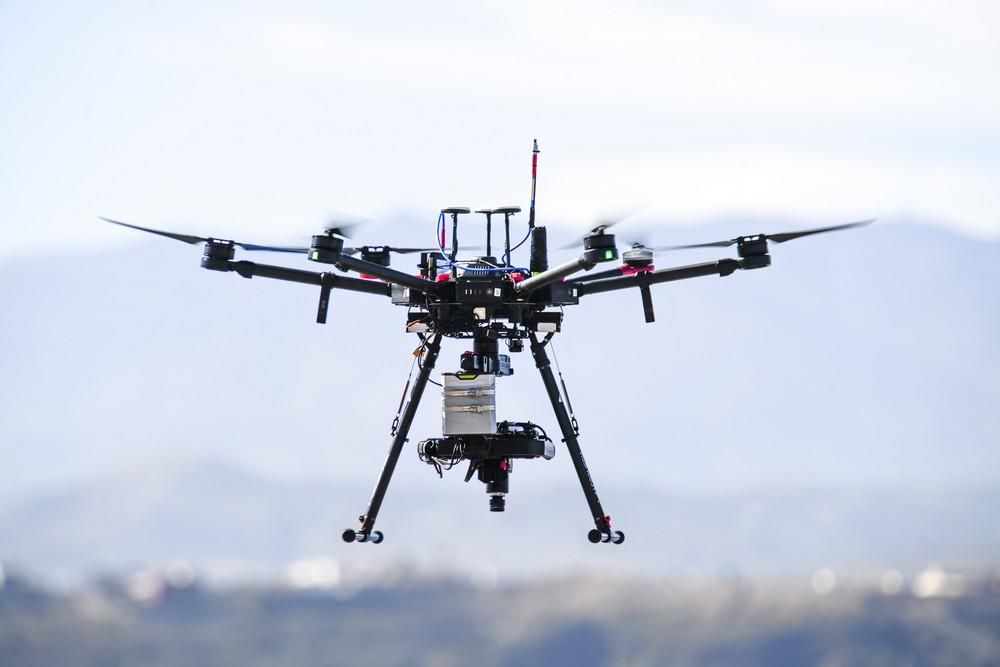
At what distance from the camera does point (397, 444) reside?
36.8 metres

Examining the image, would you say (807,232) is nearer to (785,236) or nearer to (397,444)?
(785,236)

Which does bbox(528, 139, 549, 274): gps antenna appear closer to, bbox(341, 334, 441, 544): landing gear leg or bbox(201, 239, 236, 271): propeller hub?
bbox(341, 334, 441, 544): landing gear leg

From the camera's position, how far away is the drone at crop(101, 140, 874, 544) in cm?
3606

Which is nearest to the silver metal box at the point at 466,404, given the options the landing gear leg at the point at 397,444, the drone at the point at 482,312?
the drone at the point at 482,312

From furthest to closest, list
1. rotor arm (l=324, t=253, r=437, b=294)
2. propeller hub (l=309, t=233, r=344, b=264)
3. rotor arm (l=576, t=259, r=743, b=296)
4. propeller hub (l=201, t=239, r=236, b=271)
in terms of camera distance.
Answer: propeller hub (l=201, t=239, r=236, b=271), rotor arm (l=576, t=259, r=743, b=296), rotor arm (l=324, t=253, r=437, b=294), propeller hub (l=309, t=233, r=344, b=264)

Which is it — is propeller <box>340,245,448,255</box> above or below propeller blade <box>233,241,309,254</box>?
above

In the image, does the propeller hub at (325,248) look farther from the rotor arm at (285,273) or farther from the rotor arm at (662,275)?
the rotor arm at (662,275)

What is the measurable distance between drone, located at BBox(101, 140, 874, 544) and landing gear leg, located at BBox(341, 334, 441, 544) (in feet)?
0.09

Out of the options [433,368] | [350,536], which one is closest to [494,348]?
A: [433,368]

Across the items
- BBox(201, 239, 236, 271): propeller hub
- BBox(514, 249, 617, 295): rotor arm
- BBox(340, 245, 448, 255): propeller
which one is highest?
BBox(340, 245, 448, 255): propeller

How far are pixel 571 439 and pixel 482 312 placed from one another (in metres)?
3.09

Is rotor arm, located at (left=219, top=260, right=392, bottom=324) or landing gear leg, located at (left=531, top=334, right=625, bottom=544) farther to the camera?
landing gear leg, located at (left=531, top=334, right=625, bottom=544)

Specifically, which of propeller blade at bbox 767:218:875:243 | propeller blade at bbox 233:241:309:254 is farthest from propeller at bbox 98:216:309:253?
propeller blade at bbox 767:218:875:243

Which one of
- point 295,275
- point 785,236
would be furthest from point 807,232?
point 295,275
